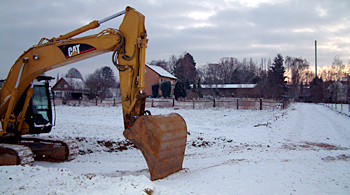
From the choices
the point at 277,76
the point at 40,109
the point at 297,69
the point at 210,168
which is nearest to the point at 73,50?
the point at 40,109

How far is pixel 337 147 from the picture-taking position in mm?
9930

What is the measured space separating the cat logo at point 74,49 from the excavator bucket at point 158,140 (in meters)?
2.46

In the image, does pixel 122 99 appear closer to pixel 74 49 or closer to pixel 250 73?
pixel 74 49

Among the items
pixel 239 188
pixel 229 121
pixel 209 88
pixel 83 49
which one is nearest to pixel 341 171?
pixel 239 188

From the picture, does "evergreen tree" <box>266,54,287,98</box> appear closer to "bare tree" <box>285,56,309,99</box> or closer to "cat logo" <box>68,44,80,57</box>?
"bare tree" <box>285,56,309,99</box>

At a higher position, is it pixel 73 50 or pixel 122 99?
pixel 73 50

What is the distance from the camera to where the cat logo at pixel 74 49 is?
6.60 metres

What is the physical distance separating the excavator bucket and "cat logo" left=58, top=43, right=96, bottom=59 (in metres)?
2.46

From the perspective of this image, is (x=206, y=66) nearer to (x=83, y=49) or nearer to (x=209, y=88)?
(x=209, y=88)

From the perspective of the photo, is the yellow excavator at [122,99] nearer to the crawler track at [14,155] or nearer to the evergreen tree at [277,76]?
the crawler track at [14,155]

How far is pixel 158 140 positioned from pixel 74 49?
348cm

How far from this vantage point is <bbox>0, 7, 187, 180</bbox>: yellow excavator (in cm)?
549

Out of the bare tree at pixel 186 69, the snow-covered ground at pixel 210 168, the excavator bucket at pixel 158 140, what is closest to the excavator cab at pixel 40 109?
the snow-covered ground at pixel 210 168

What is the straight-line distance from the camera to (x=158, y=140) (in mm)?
5297
